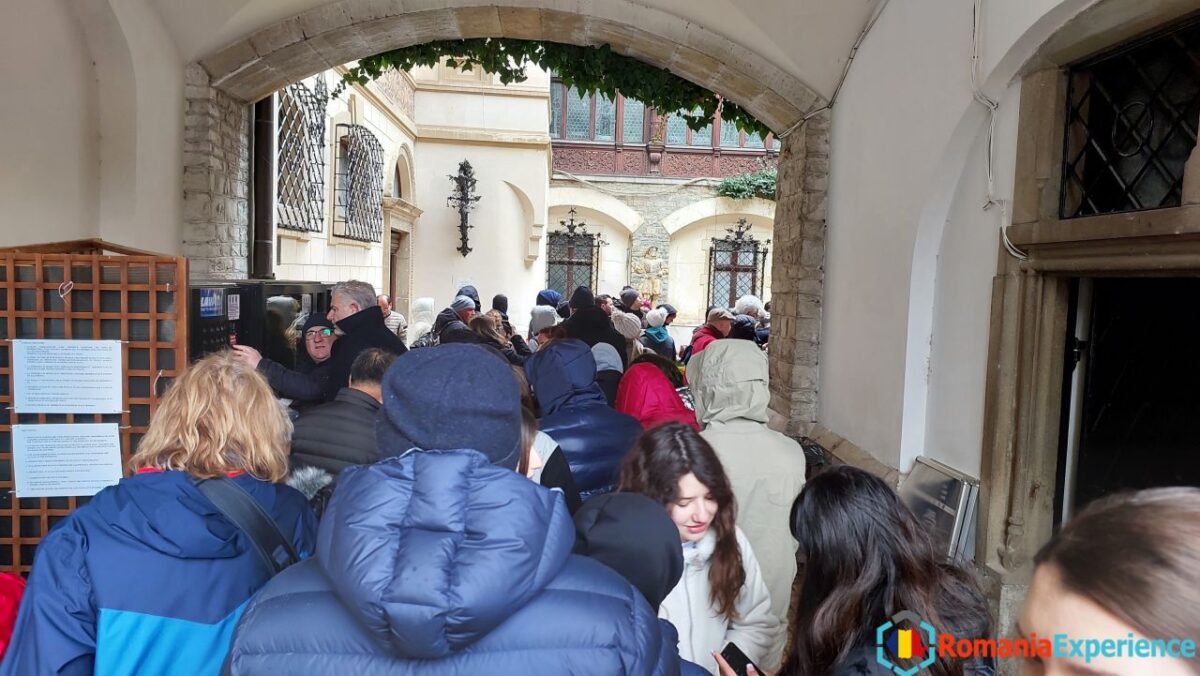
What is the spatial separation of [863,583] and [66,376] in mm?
2664

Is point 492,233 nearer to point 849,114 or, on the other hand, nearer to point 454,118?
point 454,118

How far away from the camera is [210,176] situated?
511 centimetres

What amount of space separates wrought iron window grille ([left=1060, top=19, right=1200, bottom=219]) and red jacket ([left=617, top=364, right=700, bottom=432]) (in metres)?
1.63

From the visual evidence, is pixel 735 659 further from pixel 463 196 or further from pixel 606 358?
pixel 463 196

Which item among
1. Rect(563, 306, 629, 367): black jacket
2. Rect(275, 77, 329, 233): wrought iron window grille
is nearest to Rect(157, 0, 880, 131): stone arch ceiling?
Rect(275, 77, 329, 233): wrought iron window grille

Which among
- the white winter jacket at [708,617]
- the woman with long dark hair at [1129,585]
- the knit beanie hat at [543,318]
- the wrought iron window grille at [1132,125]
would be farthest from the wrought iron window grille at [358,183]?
the woman with long dark hair at [1129,585]

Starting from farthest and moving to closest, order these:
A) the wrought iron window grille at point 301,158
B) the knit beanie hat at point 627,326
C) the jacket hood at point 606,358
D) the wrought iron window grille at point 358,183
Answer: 1. the wrought iron window grille at point 358,183
2. the wrought iron window grille at point 301,158
3. the knit beanie hat at point 627,326
4. the jacket hood at point 606,358

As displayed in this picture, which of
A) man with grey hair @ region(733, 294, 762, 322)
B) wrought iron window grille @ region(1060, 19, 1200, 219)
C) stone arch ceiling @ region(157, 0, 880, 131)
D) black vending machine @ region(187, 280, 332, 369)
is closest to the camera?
wrought iron window grille @ region(1060, 19, 1200, 219)

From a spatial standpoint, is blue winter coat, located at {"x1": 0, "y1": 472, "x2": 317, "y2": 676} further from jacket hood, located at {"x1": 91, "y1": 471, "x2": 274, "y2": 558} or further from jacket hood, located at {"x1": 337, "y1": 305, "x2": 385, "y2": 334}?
jacket hood, located at {"x1": 337, "y1": 305, "x2": 385, "y2": 334}

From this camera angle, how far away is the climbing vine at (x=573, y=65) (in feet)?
19.4

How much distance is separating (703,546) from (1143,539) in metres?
1.34

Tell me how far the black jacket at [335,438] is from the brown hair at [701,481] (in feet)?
2.58

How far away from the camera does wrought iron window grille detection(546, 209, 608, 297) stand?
1831cm

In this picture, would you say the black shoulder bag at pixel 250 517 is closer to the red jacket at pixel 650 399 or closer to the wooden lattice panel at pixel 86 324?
the wooden lattice panel at pixel 86 324
